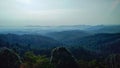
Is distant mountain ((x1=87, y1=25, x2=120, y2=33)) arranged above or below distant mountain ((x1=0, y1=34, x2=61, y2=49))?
above

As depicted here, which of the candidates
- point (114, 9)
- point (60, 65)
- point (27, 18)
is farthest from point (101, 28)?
point (27, 18)

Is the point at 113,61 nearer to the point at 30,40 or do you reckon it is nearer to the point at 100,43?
the point at 100,43

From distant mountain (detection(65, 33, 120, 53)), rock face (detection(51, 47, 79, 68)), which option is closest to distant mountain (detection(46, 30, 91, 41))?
distant mountain (detection(65, 33, 120, 53))

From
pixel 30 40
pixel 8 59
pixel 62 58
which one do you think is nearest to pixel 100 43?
pixel 62 58

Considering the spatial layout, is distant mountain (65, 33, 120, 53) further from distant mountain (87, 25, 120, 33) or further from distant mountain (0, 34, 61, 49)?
distant mountain (0, 34, 61, 49)

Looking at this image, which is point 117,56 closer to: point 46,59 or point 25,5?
point 46,59

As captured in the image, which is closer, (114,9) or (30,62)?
(30,62)
